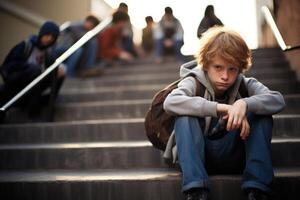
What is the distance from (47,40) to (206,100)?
2470 mm

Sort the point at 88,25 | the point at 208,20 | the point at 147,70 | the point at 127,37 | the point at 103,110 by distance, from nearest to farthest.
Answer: the point at 103,110 < the point at 208,20 < the point at 147,70 < the point at 88,25 < the point at 127,37

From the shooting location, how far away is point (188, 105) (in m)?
2.00

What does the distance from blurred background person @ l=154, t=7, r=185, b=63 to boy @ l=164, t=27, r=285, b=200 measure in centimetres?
409

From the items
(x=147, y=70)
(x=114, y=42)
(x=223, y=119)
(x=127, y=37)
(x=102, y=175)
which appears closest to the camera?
(x=223, y=119)

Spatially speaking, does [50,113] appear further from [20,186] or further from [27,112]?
[20,186]

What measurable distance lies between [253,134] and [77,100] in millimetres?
2750

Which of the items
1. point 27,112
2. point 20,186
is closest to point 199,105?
point 20,186

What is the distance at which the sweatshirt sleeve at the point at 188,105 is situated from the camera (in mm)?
1979

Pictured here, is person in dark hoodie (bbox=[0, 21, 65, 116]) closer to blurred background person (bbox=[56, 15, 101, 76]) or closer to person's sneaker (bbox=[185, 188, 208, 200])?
blurred background person (bbox=[56, 15, 101, 76])

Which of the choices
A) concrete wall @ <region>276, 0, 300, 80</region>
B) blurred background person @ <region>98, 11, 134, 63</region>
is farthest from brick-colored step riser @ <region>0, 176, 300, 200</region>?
blurred background person @ <region>98, 11, 134, 63</region>

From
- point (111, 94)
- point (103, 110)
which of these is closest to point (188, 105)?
point (103, 110)

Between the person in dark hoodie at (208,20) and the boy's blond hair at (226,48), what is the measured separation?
244 cm

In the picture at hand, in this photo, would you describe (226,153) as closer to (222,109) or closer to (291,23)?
(222,109)

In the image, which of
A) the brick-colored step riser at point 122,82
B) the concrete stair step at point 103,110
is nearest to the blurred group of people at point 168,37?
the brick-colored step riser at point 122,82
